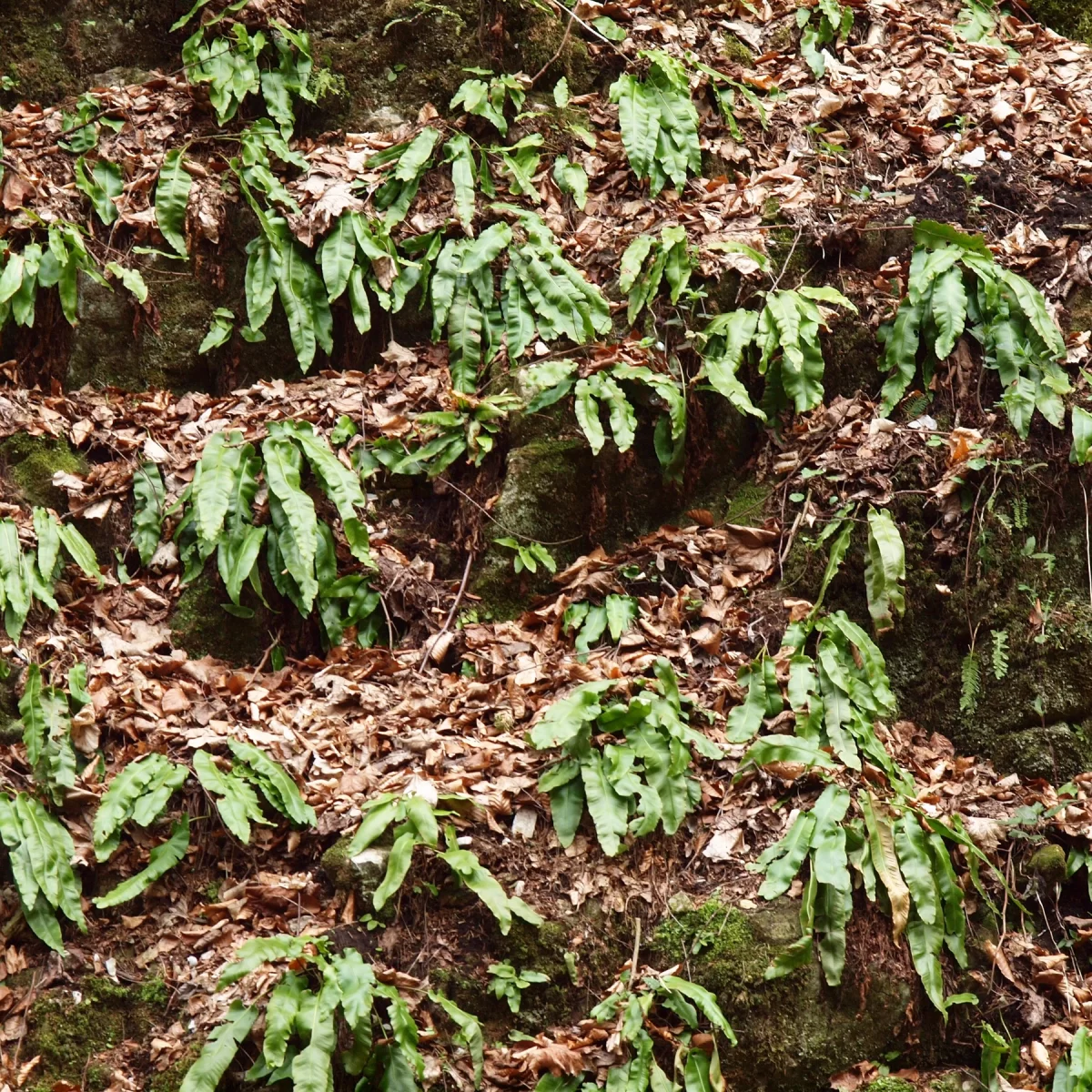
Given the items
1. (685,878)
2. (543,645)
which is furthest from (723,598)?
(685,878)

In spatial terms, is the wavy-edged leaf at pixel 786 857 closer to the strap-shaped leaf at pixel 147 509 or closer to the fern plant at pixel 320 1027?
the fern plant at pixel 320 1027

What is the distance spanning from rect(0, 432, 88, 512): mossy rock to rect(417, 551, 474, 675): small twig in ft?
6.93

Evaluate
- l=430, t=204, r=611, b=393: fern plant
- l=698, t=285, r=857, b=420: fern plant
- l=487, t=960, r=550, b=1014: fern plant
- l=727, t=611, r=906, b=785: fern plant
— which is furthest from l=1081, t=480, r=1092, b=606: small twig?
l=487, t=960, r=550, b=1014: fern plant

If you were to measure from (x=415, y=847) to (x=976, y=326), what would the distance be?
3.94m

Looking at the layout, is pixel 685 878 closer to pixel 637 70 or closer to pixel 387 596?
pixel 387 596

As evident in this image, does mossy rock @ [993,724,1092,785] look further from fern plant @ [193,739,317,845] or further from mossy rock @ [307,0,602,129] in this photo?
mossy rock @ [307,0,602,129]

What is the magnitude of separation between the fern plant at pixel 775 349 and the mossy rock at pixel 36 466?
351 cm

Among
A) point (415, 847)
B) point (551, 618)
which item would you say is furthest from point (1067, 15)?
point (415, 847)

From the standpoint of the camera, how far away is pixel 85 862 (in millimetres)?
4984

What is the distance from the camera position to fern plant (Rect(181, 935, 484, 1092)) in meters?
4.26

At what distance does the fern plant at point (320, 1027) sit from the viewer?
426cm

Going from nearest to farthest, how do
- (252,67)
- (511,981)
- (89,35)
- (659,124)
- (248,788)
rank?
1. (511,981)
2. (248,788)
3. (659,124)
4. (252,67)
5. (89,35)

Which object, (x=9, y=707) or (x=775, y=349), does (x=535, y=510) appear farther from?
(x=9, y=707)

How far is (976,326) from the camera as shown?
6.13 meters
